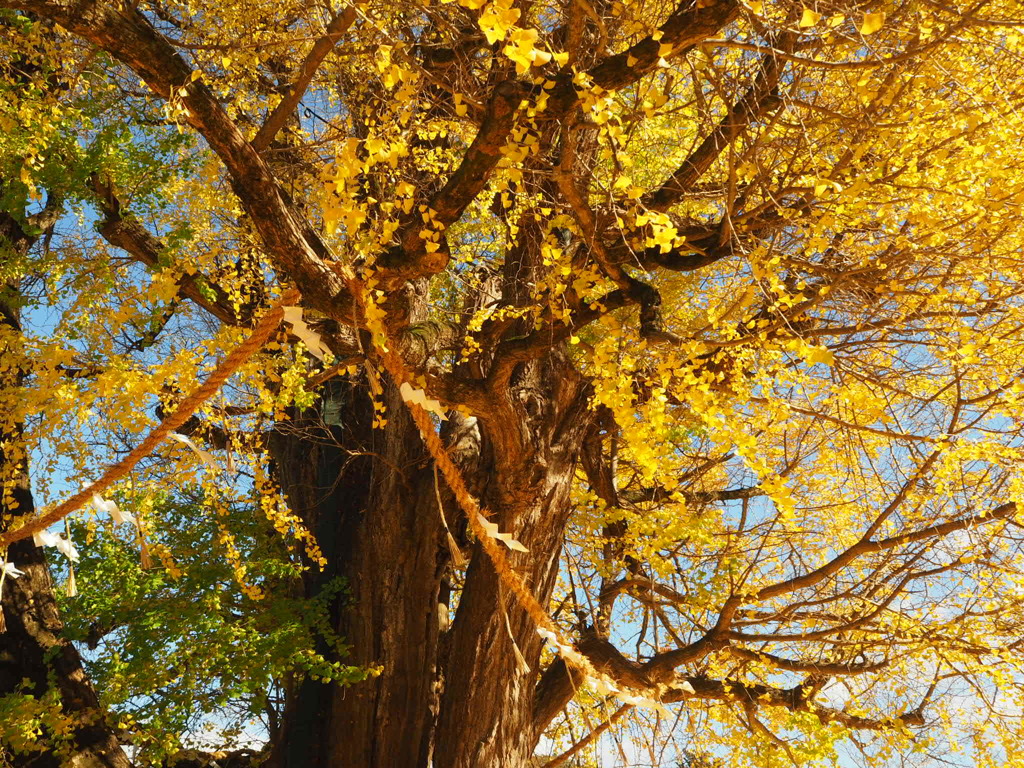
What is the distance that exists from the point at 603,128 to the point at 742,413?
182 cm

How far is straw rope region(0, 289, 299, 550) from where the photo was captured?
2.50 metres

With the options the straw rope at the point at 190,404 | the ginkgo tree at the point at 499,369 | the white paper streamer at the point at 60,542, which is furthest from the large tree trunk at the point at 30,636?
the straw rope at the point at 190,404

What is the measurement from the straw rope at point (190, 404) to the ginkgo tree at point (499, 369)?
0.05ft

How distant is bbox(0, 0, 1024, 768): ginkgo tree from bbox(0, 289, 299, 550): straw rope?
0.6 inches

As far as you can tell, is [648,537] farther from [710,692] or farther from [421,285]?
[421,285]

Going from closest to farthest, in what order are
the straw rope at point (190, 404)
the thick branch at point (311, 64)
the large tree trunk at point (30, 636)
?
the straw rope at point (190, 404), the thick branch at point (311, 64), the large tree trunk at point (30, 636)

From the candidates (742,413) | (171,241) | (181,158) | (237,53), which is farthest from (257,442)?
(742,413)

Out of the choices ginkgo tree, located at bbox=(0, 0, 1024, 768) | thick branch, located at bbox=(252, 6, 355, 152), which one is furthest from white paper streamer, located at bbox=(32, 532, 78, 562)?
thick branch, located at bbox=(252, 6, 355, 152)

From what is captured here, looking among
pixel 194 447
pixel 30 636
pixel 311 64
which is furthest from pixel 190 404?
pixel 30 636

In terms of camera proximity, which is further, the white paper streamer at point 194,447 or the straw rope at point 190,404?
the white paper streamer at point 194,447

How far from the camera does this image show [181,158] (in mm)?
4762

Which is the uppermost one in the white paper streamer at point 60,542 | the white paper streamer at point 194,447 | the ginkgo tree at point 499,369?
the ginkgo tree at point 499,369

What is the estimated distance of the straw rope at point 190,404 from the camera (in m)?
2.50

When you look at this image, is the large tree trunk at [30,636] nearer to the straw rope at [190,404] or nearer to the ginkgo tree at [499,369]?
the ginkgo tree at [499,369]
